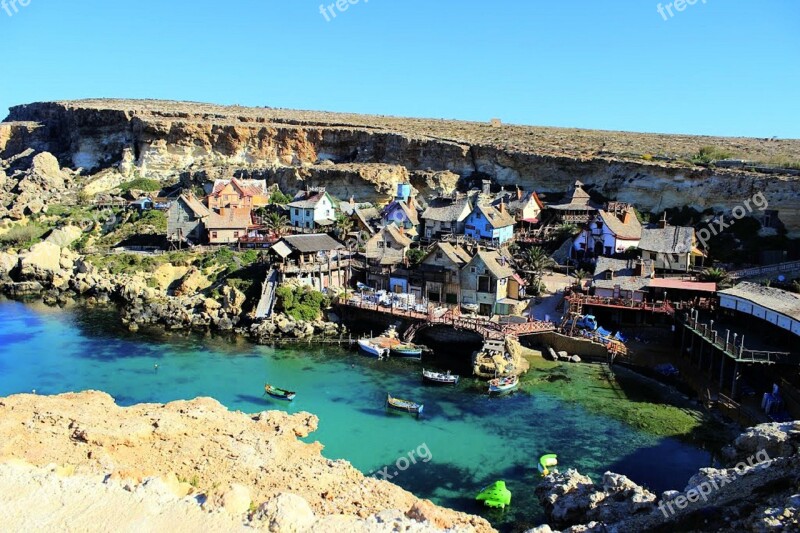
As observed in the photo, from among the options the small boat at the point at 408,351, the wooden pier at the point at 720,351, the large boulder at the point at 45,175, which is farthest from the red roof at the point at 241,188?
the wooden pier at the point at 720,351

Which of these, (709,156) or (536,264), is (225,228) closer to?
(536,264)

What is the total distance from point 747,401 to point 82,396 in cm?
3100

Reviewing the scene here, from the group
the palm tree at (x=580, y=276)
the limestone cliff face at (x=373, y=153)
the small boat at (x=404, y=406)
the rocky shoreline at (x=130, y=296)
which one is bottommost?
the small boat at (x=404, y=406)

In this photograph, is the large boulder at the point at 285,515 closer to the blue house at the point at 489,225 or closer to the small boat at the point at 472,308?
the small boat at the point at 472,308

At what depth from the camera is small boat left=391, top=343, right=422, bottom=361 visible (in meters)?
41.5

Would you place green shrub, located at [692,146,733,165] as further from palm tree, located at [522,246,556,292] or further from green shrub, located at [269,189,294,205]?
green shrub, located at [269,189,294,205]

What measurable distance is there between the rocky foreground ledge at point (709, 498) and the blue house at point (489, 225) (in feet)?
105

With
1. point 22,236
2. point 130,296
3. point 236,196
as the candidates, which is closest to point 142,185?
point 22,236

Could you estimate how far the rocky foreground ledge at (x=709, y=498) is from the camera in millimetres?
17484

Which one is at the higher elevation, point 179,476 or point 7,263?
point 7,263

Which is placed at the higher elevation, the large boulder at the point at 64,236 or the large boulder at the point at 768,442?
the large boulder at the point at 64,236

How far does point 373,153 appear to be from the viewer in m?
84.1

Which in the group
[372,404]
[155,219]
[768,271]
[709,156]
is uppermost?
[709,156]

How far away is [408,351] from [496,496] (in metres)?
17.3
